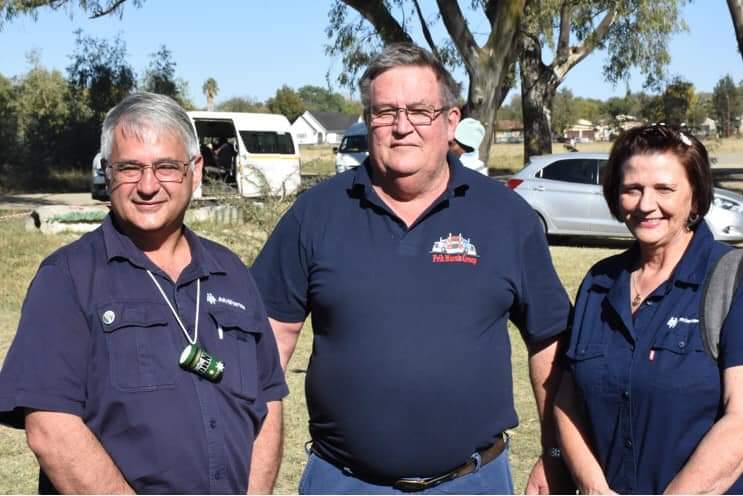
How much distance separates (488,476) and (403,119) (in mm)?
1208

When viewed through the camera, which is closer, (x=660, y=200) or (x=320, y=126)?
(x=660, y=200)

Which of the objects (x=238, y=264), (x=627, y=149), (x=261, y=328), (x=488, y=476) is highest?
(x=627, y=149)

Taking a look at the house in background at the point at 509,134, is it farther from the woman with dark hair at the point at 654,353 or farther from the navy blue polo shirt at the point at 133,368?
the navy blue polo shirt at the point at 133,368

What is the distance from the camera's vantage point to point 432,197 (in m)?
3.15

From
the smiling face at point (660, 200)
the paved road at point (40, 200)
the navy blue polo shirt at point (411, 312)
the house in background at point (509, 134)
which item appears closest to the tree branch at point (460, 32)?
the paved road at point (40, 200)

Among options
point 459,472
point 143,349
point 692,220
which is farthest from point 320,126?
point 143,349

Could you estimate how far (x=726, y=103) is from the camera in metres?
55.3

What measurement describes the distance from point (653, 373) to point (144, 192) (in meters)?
1.49

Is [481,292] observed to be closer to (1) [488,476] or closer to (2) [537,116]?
(1) [488,476]

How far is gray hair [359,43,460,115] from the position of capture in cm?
312

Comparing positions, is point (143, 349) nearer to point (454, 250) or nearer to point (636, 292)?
point (454, 250)

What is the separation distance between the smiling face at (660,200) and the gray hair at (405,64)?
2.33 ft

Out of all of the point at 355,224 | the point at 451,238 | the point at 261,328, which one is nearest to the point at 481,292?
the point at 451,238

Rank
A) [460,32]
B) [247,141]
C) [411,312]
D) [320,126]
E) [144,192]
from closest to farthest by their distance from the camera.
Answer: [144,192]
[411,312]
[460,32]
[247,141]
[320,126]
